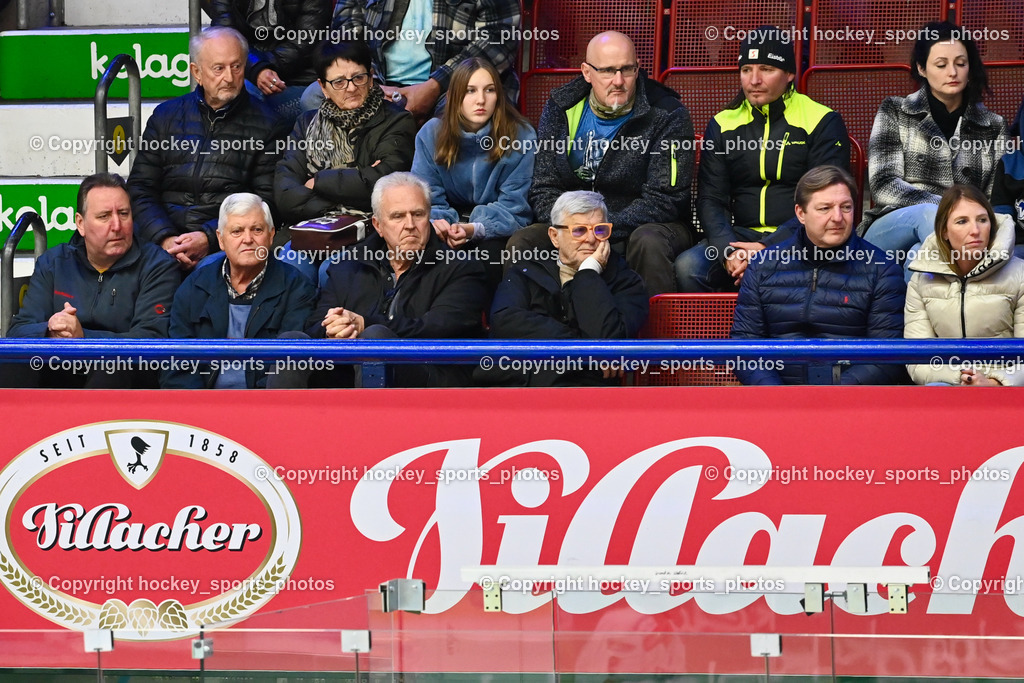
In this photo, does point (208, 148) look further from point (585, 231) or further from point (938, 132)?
point (938, 132)

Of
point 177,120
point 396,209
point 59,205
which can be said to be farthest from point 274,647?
point 59,205

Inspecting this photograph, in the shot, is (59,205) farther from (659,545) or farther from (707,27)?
(659,545)

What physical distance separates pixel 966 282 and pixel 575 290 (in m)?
1.36

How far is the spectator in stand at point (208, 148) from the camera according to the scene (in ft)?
19.4

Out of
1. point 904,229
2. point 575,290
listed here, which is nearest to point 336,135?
point 575,290

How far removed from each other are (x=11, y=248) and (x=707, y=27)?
353 centimetres

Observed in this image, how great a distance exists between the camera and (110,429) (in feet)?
14.1

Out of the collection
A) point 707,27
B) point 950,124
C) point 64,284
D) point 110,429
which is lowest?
point 110,429

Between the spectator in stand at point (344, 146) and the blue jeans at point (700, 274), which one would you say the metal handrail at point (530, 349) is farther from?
the spectator in stand at point (344, 146)

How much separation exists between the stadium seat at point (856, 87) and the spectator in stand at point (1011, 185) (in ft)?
2.73

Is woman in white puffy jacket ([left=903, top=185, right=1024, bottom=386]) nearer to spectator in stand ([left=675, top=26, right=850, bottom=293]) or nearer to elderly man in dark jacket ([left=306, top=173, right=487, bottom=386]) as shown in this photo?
spectator in stand ([left=675, top=26, right=850, bottom=293])

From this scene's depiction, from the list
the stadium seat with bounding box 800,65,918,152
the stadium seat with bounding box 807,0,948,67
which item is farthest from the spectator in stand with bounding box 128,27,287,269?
the stadium seat with bounding box 807,0,948,67

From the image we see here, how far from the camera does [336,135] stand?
19.1ft

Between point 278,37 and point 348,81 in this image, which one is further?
point 278,37
